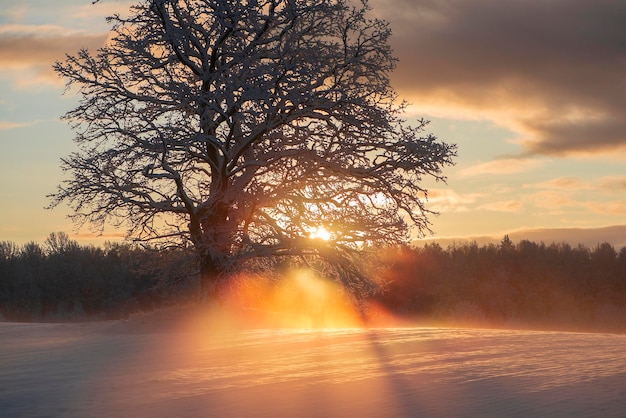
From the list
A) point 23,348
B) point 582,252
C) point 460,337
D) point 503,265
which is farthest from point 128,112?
point 582,252

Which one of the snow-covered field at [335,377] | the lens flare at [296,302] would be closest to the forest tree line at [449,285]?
the lens flare at [296,302]

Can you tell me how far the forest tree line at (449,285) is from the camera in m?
55.7

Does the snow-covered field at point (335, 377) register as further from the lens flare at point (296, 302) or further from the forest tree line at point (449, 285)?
the forest tree line at point (449, 285)

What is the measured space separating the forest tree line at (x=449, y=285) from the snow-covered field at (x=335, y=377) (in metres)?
40.2

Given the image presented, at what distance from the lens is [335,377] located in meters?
7.45

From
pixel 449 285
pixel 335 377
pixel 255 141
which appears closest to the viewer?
pixel 335 377

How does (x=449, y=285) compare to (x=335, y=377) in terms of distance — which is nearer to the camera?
(x=335, y=377)

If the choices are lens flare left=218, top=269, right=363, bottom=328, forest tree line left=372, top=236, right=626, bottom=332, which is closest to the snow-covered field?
lens flare left=218, top=269, right=363, bottom=328

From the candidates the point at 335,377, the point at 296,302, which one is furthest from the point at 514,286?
the point at 335,377

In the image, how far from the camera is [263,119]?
66.9ft

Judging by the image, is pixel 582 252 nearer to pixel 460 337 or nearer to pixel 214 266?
pixel 214 266

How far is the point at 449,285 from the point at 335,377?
54180 millimetres

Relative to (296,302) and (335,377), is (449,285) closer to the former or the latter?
(296,302)

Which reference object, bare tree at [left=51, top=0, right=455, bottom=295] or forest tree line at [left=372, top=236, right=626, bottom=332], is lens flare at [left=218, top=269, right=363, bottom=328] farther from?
forest tree line at [left=372, top=236, right=626, bottom=332]
